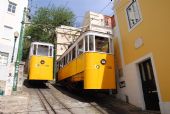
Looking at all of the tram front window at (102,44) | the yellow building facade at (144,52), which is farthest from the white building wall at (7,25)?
the yellow building facade at (144,52)

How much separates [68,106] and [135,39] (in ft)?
15.7

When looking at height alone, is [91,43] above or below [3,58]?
below

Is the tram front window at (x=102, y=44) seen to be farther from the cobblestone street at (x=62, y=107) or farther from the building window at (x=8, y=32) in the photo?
the building window at (x=8, y=32)

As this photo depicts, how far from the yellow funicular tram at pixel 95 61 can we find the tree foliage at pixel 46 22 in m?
17.2

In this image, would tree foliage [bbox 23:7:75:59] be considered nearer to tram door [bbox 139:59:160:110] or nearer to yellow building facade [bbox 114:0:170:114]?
yellow building facade [bbox 114:0:170:114]

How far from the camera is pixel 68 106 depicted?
385 inches

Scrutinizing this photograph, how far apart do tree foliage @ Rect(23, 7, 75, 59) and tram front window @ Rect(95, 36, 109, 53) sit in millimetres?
17408

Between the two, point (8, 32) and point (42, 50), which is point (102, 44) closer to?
point (42, 50)

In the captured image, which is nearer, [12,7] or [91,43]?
[91,43]

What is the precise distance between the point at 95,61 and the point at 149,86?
10.00 ft

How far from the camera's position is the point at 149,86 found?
948 cm

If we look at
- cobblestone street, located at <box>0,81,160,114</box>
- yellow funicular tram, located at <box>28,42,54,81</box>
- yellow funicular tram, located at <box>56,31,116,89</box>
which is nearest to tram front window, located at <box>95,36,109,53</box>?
yellow funicular tram, located at <box>56,31,116,89</box>

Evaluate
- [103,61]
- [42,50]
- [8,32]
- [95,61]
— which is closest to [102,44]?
[103,61]

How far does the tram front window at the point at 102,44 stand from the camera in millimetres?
11414
